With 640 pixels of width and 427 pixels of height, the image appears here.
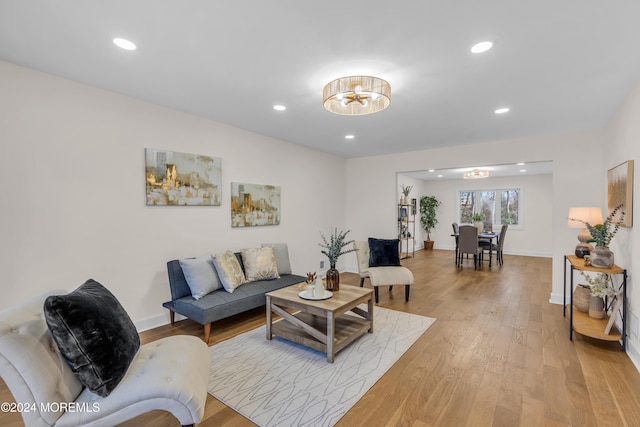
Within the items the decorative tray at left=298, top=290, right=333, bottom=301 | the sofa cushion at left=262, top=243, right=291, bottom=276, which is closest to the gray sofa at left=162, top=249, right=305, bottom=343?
the sofa cushion at left=262, top=243, right=291, bottom=276

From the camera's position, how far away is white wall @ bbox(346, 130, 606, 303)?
4043mm

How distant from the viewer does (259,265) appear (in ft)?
12.5

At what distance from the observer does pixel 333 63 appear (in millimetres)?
2314

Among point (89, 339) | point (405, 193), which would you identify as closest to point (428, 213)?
point (405, 193)

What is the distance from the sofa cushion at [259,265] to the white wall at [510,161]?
9.19 ft

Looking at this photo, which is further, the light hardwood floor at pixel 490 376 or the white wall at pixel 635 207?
the white wall at pixel 635 207

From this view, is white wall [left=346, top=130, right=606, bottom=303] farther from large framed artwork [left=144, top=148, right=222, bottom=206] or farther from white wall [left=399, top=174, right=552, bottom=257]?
large framed artwork [left=144, top=148, right=222, bottom=206]

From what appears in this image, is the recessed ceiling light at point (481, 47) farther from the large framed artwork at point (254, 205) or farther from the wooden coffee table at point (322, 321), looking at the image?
the large framed artwork at point (254, 205)

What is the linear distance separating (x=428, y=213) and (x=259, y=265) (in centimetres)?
740

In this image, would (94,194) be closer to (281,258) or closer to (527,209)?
(281,258)

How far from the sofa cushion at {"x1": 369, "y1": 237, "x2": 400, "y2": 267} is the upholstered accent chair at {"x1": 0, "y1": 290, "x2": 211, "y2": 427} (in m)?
3.38

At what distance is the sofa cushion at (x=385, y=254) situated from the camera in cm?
461

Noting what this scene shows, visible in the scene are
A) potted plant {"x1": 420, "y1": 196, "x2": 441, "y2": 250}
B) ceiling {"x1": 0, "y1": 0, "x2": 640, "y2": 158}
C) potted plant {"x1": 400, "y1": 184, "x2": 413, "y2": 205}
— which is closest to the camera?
ceiling {"x1": 0, "y1": 0, "x2": 640, "y2": 158}

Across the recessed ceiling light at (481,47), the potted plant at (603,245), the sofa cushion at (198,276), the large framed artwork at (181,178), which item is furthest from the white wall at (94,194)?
the potted plant at (603,245)
